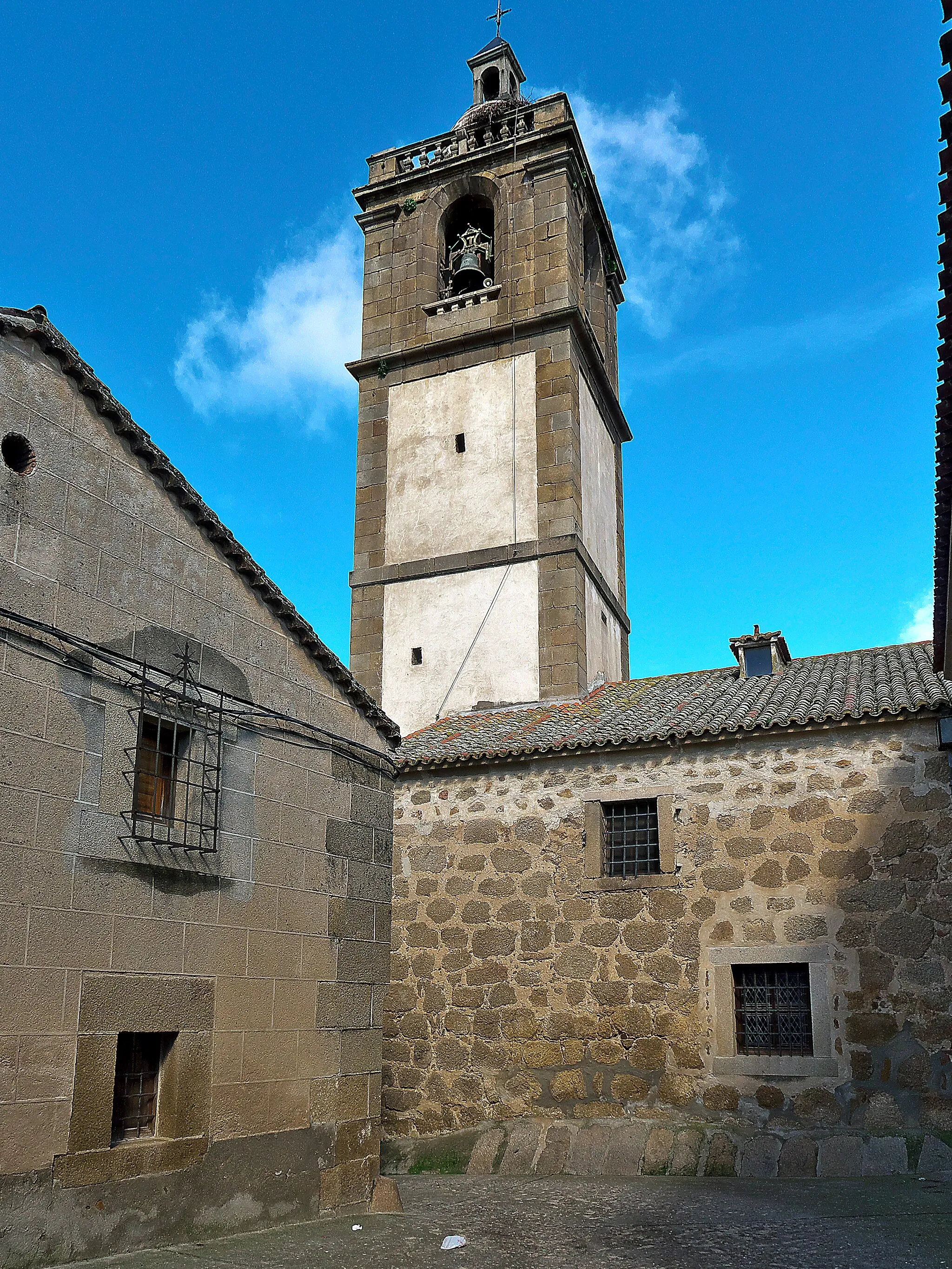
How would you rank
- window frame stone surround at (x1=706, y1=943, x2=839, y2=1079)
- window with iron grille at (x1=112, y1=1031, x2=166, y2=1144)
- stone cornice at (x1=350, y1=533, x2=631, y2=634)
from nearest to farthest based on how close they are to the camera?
window with iron grille at (x1=112, y1=1031, x2=166, y2=1144) < window frame stone surround at (x1=706, y1=943, x2=839, y2=1079) < stone cornice at (x1=350, y1=533, x2=631, y2=634)

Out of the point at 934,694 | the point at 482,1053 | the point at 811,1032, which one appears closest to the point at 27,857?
the point at 482,1053

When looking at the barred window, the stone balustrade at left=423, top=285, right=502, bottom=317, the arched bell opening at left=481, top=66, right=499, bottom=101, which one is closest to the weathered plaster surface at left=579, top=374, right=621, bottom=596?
the stone balustrade at left=423, top=285, right=502, bottom=317

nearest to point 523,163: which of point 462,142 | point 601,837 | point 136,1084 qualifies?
point 462,142

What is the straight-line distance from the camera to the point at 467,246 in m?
19.7

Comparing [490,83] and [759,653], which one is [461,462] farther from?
[490,83]

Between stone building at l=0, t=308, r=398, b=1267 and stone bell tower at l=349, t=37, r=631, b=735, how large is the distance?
24.6ft

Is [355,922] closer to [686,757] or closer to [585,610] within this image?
[686,757]

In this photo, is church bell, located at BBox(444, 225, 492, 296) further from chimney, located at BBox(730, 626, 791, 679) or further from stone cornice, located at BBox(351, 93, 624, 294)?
chimney, located at BBox(730, 626, 791, 679)

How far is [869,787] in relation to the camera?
36.6 ft

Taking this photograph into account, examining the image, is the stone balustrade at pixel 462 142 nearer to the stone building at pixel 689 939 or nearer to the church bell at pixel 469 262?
the church bell at pixel 469 262

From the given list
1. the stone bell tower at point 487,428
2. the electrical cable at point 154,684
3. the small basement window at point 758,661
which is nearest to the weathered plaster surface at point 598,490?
the stone bell tower at point 487,428

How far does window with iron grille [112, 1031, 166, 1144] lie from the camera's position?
7238 mm

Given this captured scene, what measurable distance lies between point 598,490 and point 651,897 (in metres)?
8.96

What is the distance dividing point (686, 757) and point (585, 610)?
532 centimetres
